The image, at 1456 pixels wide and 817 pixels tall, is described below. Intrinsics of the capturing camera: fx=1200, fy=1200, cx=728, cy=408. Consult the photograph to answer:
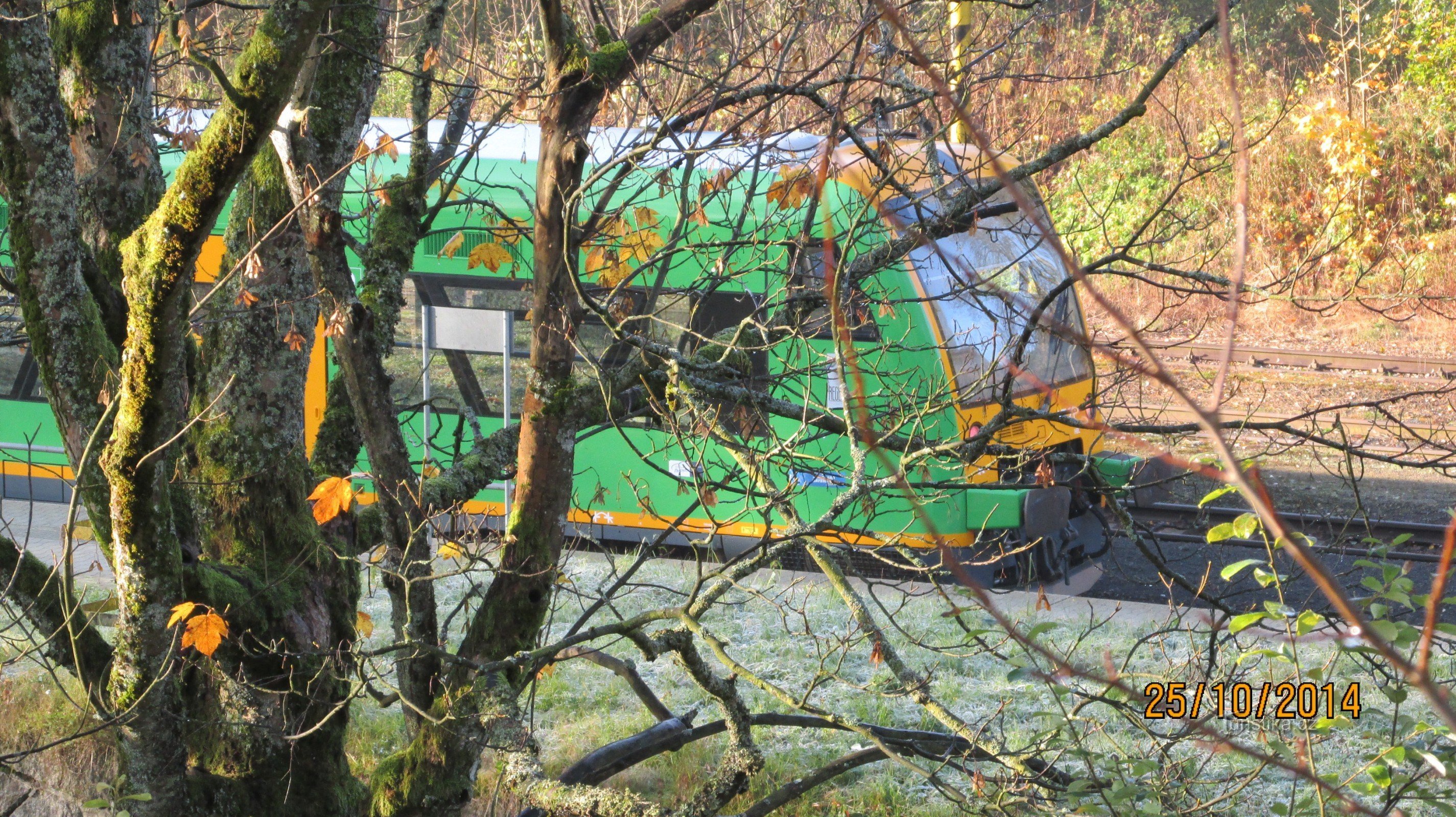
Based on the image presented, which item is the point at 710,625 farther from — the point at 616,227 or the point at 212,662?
the point at 212,662

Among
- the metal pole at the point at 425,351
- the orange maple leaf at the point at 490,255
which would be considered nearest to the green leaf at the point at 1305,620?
the orange maple leaf at the point at 490,255

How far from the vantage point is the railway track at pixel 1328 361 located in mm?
12359

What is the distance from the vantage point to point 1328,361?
1302 cm

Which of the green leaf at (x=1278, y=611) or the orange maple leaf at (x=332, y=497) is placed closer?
the green leaf at (x=1278, y=611)

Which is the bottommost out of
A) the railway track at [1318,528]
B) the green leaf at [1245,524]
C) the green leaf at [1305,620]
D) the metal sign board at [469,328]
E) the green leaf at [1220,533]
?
the railway track at [1318,528]

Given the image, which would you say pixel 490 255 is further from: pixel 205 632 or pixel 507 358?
pixel 507 358

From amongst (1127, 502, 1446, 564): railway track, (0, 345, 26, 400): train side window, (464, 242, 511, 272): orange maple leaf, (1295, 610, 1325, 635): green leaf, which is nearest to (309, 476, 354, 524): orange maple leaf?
(464, 242, 511, 272): orange maple leaf

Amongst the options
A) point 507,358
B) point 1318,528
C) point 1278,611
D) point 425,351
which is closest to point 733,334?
point 1278,611

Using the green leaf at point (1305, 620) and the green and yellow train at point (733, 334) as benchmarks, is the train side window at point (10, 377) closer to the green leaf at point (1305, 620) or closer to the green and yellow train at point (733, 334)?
the green and yellow train at point (733, 334)

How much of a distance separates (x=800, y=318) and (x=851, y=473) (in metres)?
0.64
